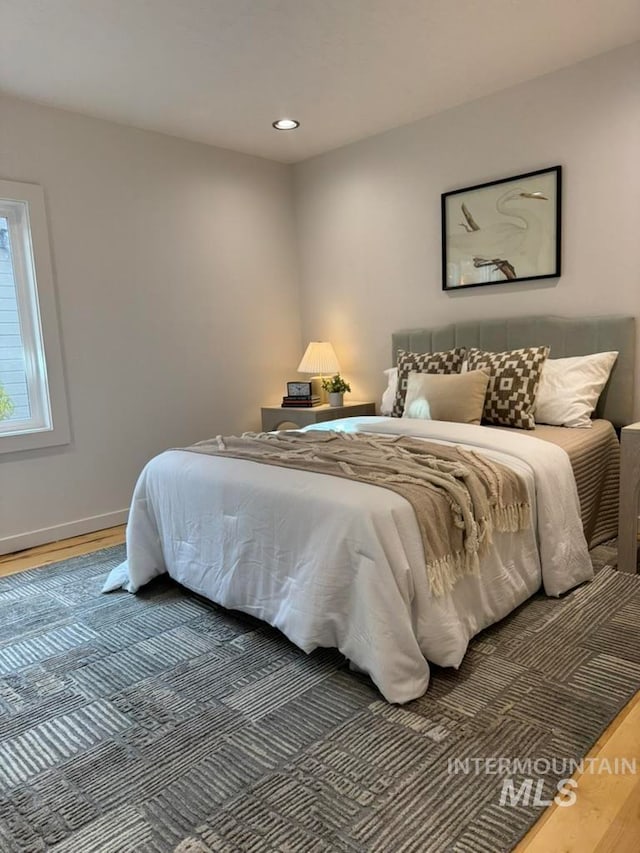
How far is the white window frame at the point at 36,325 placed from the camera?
11.0 ft

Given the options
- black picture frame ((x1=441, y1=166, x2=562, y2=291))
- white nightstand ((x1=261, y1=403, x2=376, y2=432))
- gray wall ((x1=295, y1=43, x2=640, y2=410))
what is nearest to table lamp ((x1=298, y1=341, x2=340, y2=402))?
gray wall ((x1=295, y1=43, x2=640, y2=410))

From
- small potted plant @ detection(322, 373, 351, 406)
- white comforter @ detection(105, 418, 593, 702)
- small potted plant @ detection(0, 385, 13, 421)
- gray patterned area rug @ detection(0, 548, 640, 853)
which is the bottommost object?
gray patterned area rug @ detection(0, 548, 640, 853)

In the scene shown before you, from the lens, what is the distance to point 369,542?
1.80m

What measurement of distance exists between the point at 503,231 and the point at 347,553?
2500 mm

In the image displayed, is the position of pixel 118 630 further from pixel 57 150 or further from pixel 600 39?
pixel 600 39

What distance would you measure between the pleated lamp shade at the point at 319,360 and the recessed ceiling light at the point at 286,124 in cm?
149

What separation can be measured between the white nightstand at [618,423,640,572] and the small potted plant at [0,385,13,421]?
10.6ft

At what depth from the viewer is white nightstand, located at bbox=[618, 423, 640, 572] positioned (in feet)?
8.45

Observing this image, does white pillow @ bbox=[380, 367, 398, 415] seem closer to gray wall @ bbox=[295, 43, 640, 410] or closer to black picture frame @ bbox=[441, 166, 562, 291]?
gray wall @ bbox=[295, 43, 640, 410]

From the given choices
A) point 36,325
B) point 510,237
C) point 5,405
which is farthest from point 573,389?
point 5,405

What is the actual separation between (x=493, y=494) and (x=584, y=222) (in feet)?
6.29

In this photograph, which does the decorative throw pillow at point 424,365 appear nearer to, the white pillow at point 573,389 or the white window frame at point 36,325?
the white pillow at point 573,389

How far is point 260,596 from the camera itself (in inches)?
86.7

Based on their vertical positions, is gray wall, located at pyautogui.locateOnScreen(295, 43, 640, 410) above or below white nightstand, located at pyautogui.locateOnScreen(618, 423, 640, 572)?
above
